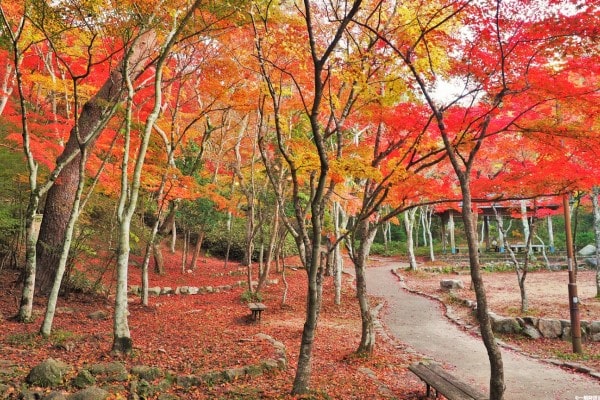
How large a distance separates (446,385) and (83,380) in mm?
4283

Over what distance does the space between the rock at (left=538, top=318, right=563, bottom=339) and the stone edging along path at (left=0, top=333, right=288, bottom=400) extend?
7162mm

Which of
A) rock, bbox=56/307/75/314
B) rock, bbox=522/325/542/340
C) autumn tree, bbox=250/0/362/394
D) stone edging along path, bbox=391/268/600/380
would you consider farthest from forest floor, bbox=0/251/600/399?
autumn tree, bbox=250/0/362/394

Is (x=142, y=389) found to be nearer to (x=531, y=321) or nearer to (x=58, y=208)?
(x=58, y=208)

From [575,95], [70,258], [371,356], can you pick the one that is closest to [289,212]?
[70,258]

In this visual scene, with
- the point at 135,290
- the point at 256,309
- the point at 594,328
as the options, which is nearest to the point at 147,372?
the point at 256,309

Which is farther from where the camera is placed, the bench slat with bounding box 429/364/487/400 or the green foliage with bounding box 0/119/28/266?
the green foliage with bounding box 0/119/28/266

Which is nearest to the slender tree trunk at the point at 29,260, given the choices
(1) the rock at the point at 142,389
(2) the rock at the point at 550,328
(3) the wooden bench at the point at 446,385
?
(1) the rock at the point at 142,389

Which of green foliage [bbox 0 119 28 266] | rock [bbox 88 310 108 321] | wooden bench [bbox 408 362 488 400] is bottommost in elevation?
wooden bench [bbox 408 362 488 400]

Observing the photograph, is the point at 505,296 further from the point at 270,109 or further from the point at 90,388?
the point at 90,388

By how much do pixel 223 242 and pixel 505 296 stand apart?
1555 centimetres

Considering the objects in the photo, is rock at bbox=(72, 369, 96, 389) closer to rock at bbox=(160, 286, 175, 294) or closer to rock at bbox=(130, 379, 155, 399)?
rock at bbox=(130, 379, 155, 399)

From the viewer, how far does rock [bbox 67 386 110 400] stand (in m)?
3.97

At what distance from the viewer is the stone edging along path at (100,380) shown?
4039 mm

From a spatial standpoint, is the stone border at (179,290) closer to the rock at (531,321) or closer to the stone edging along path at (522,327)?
the stone edging along path at (522,327)
